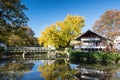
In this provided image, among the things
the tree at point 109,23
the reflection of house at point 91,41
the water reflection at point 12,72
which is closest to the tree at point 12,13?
the water reflection at point 12,72

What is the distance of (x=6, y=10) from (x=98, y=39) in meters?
38.8

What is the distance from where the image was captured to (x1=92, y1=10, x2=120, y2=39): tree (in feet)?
232

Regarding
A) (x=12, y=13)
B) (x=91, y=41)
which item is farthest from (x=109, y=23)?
(x=12, y=13)

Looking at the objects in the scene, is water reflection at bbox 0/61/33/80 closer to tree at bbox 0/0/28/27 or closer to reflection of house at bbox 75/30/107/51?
tree at bbox 0/0/28/27

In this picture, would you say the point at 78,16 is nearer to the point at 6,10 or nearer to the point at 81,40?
the point at 81,40

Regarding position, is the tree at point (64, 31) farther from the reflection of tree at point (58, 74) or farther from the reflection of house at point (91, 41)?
the reflection of tree at point (58, 74)

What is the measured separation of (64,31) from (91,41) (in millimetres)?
9595

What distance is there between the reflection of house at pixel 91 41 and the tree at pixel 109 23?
Answer: 800cm

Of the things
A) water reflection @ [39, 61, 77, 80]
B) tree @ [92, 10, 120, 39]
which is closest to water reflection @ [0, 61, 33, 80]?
water reflection @ [39, 61, 77, 80]

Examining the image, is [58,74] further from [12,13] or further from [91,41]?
[91,41]

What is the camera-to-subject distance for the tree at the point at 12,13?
2822 centimetres

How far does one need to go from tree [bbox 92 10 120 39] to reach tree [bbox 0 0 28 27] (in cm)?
4417

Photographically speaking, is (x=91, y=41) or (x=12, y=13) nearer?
(x=12, y=13)

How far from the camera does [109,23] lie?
72.4 meters
